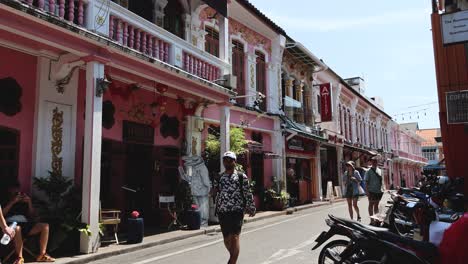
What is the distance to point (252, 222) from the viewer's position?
13602mm

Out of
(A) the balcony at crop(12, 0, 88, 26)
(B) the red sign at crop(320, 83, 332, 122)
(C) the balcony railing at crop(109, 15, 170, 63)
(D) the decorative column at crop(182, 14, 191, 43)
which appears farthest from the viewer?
(B) the red sign at crop(320, 83, 332, 122)

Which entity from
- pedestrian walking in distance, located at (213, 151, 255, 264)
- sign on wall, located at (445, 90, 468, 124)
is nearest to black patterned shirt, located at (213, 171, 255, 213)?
pedestrian walking in distance, located at (213, 151, 255, 264)

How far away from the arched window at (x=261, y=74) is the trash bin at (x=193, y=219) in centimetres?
790

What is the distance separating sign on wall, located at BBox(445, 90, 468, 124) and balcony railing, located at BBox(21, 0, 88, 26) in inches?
327

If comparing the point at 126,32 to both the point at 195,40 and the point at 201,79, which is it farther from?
the point at 195,40

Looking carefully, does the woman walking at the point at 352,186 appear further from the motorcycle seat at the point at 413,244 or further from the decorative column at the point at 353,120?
the decorative column at the point at 353,120

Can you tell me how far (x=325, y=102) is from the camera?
24.1 metres

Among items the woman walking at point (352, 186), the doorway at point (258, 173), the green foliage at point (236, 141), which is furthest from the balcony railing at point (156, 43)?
the doorway at point (258, 173)

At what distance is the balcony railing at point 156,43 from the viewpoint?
9.34 m

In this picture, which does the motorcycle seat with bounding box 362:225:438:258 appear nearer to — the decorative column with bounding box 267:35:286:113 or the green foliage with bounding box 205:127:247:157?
the green foliage with bounding box 205:127:247:157

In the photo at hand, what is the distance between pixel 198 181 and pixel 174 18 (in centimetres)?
510

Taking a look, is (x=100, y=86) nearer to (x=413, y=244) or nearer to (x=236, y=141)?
(x=236, y=141)

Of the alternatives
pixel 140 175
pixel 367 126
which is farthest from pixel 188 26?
pixel 367 126

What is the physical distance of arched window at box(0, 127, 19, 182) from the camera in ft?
27.5
